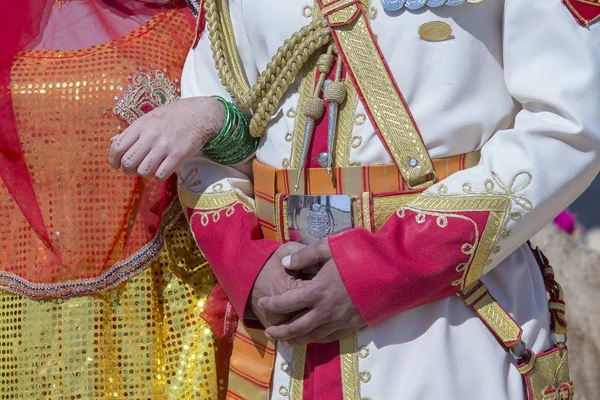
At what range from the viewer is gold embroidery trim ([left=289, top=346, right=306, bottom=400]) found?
1.87 m

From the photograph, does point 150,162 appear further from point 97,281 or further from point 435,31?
point 435,31

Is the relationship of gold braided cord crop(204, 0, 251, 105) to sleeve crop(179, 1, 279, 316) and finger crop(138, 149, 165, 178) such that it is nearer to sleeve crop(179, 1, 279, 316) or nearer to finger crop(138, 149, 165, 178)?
sleeve crop(179, 1, 279, 316)

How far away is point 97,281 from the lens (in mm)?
2254

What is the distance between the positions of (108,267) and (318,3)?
0.88 m

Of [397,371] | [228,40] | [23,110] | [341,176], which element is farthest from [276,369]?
[23,110]

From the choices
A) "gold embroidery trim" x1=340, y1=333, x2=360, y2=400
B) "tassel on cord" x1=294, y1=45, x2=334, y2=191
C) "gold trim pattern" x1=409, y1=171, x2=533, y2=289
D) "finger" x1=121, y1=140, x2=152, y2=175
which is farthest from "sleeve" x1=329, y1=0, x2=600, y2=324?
"finger" x1=121, y1=140, x2=152, y2=175

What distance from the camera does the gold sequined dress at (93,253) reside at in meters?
2.24

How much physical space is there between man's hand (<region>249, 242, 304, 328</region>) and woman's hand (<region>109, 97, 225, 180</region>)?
0.30m

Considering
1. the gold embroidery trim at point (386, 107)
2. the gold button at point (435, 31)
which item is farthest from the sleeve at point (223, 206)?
the gold button at point (435, 31)

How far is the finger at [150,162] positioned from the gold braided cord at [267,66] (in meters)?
0.23

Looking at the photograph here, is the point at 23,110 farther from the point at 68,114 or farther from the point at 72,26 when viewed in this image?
the point at 72,26

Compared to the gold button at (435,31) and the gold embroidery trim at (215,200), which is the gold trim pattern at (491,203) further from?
the gold embroidery trim at (215,200)

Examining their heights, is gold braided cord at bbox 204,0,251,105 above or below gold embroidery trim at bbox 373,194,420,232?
above

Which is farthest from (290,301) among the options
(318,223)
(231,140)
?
(231,140)
